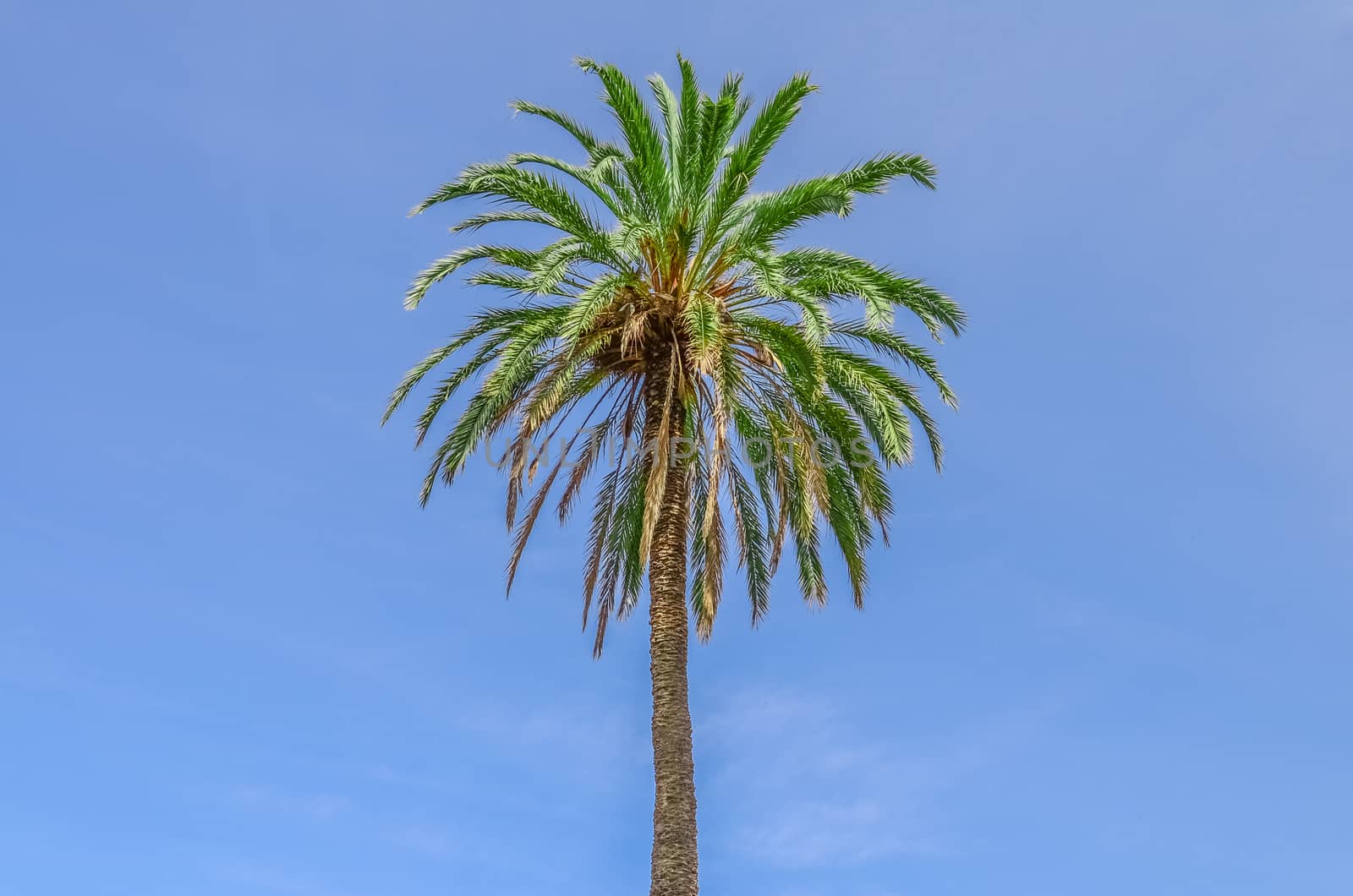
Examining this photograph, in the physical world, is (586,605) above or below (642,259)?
below

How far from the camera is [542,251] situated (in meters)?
19.9

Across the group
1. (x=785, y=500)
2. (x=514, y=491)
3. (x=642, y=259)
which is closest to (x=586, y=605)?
(x=514, y=491)

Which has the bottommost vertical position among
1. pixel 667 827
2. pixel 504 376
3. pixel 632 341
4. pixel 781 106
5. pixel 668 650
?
pixel 667 827

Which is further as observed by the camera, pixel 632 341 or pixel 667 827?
pixel 632 341

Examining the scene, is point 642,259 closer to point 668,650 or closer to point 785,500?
point 785,500

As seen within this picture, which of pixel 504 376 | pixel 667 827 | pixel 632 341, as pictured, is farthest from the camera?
pixel 632 341

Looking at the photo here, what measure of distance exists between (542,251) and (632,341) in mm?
1831

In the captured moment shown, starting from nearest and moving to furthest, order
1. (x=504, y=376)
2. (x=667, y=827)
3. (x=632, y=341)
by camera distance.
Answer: (x=667, y=827), (x=504, y=376), (x=632, y=341)

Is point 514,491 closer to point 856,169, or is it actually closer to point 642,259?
point 642,259

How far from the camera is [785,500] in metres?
19.1

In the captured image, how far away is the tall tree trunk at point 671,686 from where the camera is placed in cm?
1764

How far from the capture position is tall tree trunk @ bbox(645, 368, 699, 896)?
17.6m

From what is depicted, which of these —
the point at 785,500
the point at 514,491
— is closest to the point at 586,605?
the point at 514,491

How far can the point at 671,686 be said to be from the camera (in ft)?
61.8
